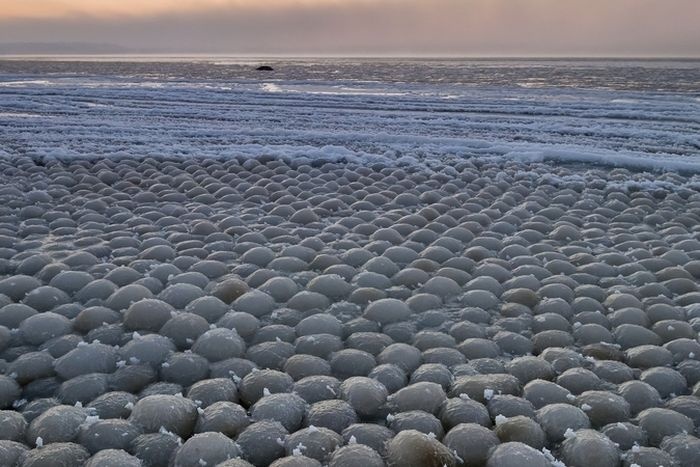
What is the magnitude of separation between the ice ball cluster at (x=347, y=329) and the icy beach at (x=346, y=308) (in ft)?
0.04

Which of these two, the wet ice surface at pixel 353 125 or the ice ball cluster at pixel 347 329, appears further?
the wet ice surface at pixel 353 125

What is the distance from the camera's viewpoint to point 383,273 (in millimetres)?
3617

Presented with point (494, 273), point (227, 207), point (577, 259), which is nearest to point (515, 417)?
point (494, 273)

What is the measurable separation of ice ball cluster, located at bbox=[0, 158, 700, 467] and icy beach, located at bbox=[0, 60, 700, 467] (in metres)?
0.01

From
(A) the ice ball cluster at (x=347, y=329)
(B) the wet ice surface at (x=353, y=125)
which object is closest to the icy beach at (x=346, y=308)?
(A) the ice ball cluster at (x=347, y=329)

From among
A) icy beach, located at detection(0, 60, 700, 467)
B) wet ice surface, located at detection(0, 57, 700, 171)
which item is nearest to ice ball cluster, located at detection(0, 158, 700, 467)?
icy beach, located at detection(0, 60, 700, 467)

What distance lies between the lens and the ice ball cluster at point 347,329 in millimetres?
2082

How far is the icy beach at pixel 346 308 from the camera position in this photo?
2.10 metres

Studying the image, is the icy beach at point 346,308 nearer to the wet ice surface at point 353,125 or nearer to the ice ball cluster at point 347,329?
the ice ball cluster at point 347,329

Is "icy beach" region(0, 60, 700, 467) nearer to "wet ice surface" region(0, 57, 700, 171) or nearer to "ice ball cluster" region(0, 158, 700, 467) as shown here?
"ice ball cluster" region(0, 158, 700, 467)

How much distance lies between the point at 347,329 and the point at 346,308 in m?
0.25

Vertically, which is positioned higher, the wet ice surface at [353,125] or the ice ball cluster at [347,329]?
the wet ice surface at [353,125]

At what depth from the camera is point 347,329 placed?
9.68ft

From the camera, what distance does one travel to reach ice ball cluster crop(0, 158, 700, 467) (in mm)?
2082
